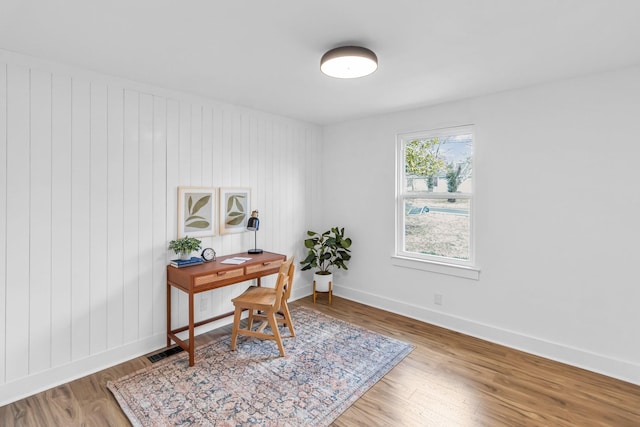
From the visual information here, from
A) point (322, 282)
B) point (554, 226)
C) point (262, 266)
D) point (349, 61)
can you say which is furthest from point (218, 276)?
point (554, 226)

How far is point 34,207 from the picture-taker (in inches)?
90.0

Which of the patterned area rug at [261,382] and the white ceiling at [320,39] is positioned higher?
the white ceiling at [320,39]

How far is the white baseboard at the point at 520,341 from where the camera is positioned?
98.3 inches

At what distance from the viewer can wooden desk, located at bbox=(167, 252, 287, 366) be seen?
104 inches

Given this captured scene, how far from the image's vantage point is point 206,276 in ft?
8.99

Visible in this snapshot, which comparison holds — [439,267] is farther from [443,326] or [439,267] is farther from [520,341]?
[520,341]

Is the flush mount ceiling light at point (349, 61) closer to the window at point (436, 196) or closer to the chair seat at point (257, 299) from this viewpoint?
the window at point (436, 196)

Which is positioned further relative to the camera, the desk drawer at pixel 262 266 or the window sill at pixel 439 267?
the window sill at pixel 439 267

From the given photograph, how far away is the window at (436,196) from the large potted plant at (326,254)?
735 mm

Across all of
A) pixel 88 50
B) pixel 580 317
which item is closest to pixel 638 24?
pixel 580 317

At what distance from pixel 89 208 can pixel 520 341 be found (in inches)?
155

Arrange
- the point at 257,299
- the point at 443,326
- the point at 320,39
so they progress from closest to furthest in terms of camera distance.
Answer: the point at 320,39 < the point at 257,299 < the point at 443,326

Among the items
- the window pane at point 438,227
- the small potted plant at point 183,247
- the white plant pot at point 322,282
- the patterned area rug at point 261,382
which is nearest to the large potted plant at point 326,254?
the white plant pot at point 322,282

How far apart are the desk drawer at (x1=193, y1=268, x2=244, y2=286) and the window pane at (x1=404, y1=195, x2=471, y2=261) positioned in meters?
2.05
